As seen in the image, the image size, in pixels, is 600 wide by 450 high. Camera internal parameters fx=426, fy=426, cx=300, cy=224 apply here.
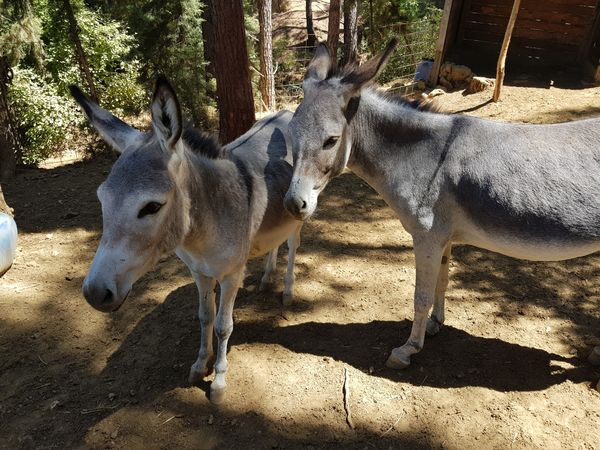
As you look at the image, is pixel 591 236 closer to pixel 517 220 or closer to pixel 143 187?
pixel 517 220

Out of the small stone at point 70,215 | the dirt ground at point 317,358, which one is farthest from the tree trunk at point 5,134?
the dirt ground at point 317,358

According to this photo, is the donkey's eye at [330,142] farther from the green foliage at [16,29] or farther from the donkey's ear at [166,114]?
the green foliage at [16,29]

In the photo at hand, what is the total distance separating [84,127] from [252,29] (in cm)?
529

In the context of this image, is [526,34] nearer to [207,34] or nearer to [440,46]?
[440,46]

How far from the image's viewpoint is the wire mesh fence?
14.1 m

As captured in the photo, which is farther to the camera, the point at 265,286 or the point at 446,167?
the point at 265,286

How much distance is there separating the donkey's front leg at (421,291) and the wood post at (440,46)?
9911 millimetres

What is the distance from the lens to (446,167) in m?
3.42

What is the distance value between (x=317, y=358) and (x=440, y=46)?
10.5m

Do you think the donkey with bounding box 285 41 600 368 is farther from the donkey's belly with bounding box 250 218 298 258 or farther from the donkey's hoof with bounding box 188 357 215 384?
the donkey's hoof with bounding box 188 357 215 384

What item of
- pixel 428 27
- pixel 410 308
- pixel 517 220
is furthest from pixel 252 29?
pixel 517 220

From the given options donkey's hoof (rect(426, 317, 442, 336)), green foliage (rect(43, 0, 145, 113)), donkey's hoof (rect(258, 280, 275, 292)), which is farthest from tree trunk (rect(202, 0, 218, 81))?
donkey's hoof (rect(426, 317, 442, 336))

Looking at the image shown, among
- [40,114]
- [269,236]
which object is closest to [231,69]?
[269,236]

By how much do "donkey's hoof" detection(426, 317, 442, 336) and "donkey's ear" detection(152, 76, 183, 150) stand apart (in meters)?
3.13
